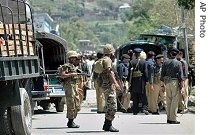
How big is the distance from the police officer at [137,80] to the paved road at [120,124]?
43 centimetres

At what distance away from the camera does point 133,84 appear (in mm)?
18188

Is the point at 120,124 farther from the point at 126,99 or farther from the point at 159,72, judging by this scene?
the point at 126,99

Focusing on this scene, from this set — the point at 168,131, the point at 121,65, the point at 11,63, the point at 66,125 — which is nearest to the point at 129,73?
the point at 121,65

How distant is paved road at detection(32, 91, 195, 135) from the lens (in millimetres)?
13805

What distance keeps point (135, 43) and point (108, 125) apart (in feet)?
30.8

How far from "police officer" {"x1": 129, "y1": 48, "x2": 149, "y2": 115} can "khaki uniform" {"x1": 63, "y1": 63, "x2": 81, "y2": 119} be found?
4059 millimetres

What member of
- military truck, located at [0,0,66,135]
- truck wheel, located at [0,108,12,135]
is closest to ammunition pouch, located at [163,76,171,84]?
military truck, located at [0,0,66,135]

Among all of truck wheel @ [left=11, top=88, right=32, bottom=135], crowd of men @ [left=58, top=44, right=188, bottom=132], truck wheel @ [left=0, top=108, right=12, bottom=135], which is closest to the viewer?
truck wheel @ [left=11, top=88, right=32, bottom=135]

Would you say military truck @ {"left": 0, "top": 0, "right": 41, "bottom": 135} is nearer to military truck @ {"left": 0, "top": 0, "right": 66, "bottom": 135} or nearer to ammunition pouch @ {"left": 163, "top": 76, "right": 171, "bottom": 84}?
military truck @ {"left": 0, "top": 0, "right": 66, "bottom": 135}

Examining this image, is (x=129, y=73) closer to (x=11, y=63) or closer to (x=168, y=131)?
(x=168, y=131)

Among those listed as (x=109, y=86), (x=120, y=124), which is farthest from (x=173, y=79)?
(x=109, y=86)

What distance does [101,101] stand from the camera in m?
19.2

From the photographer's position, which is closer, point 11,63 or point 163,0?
point 11,63

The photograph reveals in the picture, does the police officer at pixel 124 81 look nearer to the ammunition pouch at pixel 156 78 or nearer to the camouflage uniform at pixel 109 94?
the ammunition pouch at pixel 156 78
